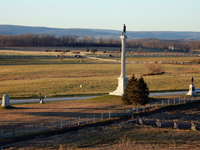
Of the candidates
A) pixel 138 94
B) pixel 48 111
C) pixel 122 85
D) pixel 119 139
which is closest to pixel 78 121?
pixel 119 139

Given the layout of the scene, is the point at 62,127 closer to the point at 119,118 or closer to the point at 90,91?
the point at 119,118

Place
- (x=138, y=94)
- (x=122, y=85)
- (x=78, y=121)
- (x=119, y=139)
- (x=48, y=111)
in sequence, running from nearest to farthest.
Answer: (x=119, y=139) < (x=78, y=121) < (x=48, y=111) < (x=138, y=94) < (x=122, y=85)

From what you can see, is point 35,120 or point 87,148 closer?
point 87,148

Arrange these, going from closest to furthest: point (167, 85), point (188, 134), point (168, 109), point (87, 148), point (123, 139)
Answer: point (87, 148) < point (123, 139) < point (188, 134) < point (168, 109) < point (167, 85)

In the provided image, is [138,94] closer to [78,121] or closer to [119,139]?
[78,121]

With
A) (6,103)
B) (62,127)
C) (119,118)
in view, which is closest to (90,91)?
(6,103)

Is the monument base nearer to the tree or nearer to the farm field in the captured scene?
the tree

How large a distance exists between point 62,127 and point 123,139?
5127 millimetres

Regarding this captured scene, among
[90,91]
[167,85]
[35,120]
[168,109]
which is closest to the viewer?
[35,120]

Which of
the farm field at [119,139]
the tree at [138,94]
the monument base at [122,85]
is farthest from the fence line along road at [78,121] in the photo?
the monument base at [122,85]

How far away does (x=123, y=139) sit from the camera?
24.4m

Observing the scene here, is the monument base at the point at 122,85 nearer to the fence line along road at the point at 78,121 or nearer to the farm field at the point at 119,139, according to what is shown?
the fence line along road at the point at 78,121

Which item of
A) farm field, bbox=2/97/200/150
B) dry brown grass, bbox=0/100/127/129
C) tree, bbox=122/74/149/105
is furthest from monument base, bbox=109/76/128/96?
farm field, bbox=2/97/200/150

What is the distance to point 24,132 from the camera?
83.3 feet
